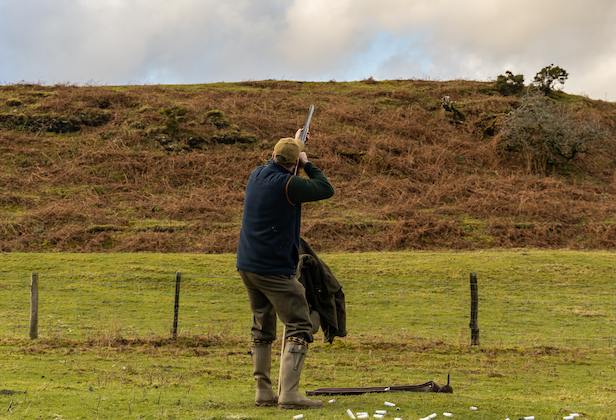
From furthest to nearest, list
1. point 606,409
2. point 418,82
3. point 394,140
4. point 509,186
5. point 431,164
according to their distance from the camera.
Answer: point 418,82
point 394,140
point 431,164
point 509,186
point 606,409

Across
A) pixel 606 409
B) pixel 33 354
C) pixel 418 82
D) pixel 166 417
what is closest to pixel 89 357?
pixel 33 354

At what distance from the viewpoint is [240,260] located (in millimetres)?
5324

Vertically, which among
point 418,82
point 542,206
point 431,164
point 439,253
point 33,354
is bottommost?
point 33,354

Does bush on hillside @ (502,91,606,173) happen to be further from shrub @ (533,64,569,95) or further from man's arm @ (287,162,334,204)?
man's arm @ (287,162,334,204)

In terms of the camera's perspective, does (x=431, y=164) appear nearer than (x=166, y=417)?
No

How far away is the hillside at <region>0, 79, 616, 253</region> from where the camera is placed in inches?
879

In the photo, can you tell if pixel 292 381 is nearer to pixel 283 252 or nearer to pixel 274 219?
pixel 283 252

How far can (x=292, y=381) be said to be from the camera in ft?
16.6

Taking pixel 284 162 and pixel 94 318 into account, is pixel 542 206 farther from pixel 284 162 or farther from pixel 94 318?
pixel 284 162

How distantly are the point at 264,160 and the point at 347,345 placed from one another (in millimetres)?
20004

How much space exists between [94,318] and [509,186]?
71.2 feet

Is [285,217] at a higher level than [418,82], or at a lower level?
lower

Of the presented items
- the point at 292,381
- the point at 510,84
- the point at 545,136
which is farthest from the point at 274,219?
the point at 510,84

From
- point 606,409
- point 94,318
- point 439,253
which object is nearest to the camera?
point 606,409
